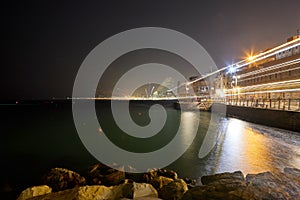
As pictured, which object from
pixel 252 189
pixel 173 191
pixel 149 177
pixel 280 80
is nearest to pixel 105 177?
pixel 149 177

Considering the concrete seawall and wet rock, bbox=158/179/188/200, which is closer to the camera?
wet rock, bbox=158/179/188/200

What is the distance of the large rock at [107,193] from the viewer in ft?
20.0

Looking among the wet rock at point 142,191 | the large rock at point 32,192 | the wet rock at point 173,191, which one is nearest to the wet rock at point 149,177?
the wet rock at point 173,191

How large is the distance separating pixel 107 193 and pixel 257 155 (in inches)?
415

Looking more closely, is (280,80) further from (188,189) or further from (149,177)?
(188,189)

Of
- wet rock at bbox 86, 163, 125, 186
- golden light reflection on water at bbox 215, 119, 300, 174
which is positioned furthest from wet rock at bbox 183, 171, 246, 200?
golden light reflection on water at bbox 215, 119, 300, 174

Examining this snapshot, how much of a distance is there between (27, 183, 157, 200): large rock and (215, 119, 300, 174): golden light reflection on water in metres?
6.19

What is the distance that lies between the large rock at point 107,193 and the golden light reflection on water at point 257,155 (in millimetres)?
6193

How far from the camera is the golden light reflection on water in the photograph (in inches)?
437

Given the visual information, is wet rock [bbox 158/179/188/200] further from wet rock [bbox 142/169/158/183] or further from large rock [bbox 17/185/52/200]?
large rock [bbox 17/185/52/200]

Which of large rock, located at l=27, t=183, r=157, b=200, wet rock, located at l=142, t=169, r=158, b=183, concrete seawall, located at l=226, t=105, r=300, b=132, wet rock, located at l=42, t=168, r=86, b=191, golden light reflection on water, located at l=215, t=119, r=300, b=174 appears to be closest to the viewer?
large rock, located at l=27, t=183, r=157, b=200

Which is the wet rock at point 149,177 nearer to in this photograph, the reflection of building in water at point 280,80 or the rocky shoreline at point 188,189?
the rocky shoreline at point 188,189

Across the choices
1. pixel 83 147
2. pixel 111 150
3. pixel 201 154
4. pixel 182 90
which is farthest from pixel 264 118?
pixel 182 90

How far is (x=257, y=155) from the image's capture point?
1318 cm
